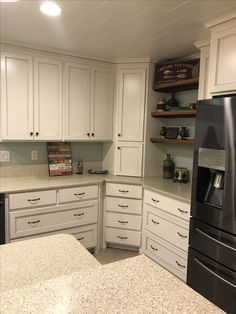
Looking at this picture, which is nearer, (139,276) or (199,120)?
(139,276)

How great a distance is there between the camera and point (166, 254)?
248 centimetres

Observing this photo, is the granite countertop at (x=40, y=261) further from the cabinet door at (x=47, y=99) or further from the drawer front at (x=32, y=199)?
the cabinet door at (x=47, y=99)

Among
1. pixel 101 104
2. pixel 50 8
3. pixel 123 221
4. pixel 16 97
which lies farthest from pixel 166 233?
pixel 50 8

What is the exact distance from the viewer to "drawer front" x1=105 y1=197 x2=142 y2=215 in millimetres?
2828

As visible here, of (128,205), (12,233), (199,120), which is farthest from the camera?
(128,205)

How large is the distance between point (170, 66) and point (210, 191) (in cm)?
155

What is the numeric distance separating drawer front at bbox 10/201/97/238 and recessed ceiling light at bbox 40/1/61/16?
172 centimetres

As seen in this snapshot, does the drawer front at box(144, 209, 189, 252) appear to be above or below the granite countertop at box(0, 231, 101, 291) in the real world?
below

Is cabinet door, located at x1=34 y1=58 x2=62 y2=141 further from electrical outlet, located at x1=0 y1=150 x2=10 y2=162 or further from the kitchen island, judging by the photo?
the kitchen island

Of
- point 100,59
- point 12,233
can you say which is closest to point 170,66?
point 100,59

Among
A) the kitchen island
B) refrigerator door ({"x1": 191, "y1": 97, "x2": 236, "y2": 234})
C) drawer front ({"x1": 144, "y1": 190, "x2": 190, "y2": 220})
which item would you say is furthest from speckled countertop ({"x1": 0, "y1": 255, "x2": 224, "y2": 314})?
drawer front ({"x1": 144, "y1": 190, "x2": 190, "y2": 220})

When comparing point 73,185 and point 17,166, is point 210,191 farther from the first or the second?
point 17,166

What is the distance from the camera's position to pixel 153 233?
2654 millimetres

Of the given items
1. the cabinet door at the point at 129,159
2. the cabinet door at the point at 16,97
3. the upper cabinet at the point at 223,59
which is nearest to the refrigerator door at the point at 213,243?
the upper cabinet at the point at 223,59
